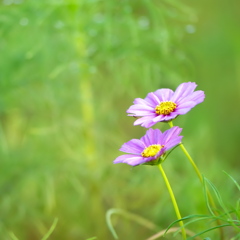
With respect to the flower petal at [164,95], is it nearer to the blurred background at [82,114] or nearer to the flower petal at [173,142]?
the flower petal at [173,142]

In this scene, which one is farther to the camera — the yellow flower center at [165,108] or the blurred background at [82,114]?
the blurred background at [82,114]

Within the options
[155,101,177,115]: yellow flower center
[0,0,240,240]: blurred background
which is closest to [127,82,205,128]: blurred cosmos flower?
[155,101,177,115]: yellow flower center

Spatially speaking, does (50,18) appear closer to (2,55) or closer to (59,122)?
(2,55)

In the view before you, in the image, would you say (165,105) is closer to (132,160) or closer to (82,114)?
(132,160)

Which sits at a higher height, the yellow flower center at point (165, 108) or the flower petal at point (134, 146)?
the yellow flower center at point (165, 108)

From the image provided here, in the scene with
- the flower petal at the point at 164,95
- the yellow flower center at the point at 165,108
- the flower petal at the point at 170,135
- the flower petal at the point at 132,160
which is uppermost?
the flower petal at the point at 164,95

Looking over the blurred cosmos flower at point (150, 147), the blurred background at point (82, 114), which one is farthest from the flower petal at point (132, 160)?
the blurred background at point (82, 114)

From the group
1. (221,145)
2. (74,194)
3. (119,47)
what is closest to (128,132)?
(221,145)
